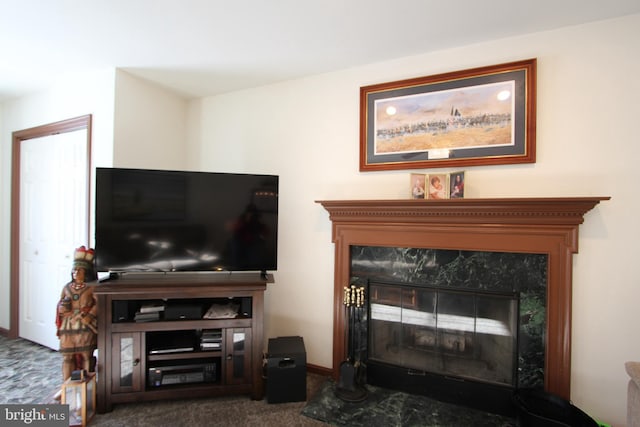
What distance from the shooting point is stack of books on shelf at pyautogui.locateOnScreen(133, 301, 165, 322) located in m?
1.89

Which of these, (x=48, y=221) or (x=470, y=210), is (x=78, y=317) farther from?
(x=470, y=210)

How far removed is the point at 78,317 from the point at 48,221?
1.46 meters

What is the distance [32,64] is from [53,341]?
2523mm

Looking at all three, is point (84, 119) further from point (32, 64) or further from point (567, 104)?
point (567, 104)

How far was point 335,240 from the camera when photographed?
223cm

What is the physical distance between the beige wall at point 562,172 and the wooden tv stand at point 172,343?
0.56m

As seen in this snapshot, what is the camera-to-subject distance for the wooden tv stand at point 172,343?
186cm

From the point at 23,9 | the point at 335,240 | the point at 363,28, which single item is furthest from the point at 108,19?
the point at 335,240

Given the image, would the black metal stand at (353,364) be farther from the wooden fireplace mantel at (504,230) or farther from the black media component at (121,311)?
the black media component at (121,311)

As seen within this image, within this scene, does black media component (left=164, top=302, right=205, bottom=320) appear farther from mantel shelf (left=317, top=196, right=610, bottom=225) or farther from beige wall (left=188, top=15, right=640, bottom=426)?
mantel shelf (left=317, top=196, right=610, bottom=225)

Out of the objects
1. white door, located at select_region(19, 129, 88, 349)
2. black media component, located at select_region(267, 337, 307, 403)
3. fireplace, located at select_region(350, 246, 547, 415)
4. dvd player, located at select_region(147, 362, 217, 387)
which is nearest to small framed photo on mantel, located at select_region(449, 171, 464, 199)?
fireplace, located at select_region(350, 246, 547, 415)

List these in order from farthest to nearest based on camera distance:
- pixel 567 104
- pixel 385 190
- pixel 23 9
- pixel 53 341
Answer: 1. pixel 53 341
2. pixel 385 190
3. pixel 567 104
4. pixel 23 9

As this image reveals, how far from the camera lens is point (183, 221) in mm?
2016

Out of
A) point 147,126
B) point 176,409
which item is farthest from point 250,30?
point 176,409
